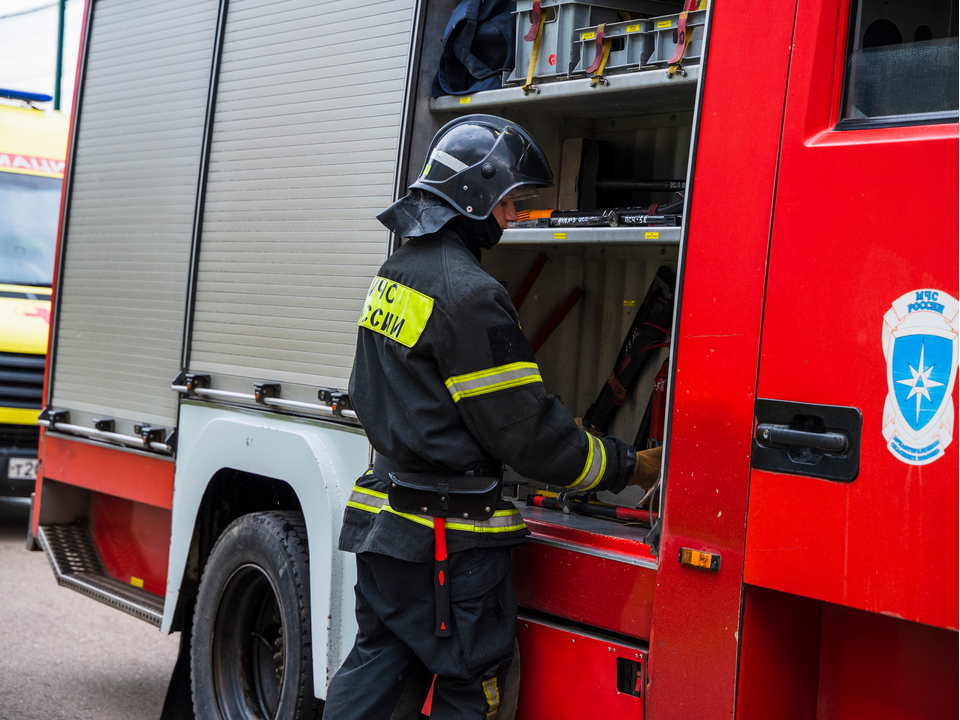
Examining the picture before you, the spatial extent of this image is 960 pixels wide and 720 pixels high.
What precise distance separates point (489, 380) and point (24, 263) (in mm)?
7184

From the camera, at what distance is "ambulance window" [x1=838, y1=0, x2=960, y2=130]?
211 centimetres

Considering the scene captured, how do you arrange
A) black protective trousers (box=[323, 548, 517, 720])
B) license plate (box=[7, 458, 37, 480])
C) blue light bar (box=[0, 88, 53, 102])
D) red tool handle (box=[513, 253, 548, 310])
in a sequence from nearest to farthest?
black protective trousers (box=[323, 548, 517, 720]) → red tool handle (box=[513, 253, 548, 310]) → license plate (box=[7, 458, 37, 480]) → blue light bar (box=[0, 88, 53, 102])

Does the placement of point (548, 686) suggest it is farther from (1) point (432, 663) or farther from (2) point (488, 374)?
(2) point (488, 374)

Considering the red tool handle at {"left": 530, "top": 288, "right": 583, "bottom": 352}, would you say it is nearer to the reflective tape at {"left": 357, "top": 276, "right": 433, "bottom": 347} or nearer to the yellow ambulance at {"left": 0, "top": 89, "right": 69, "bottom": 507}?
the reflective tape at {"left": 357, "top": 276, "right": 433, "bottom": 347}

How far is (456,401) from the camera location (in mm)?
2664

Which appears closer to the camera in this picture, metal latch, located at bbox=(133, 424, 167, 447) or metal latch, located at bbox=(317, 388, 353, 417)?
metal latch, located at bbox=(317, 388, 353, 417)

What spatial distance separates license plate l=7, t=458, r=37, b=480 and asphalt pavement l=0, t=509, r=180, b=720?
0.90m

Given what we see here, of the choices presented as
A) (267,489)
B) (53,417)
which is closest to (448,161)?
(267,489)

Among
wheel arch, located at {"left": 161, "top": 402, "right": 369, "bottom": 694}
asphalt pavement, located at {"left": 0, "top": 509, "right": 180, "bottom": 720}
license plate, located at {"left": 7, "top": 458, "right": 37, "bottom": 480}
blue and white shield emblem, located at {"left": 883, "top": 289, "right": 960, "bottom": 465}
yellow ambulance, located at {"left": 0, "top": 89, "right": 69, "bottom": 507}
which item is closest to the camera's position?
blue and white shield emblem, located at {"left": 883, "top": 289, "right": 960, "bottom": 465}

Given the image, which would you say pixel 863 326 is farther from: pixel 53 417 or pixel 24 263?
pixel 24 263

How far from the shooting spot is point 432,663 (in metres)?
2.71

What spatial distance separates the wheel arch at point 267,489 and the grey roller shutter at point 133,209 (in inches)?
14.5

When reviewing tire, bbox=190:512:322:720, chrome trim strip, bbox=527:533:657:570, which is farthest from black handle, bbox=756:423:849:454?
tire, bbox=190:512:322:720

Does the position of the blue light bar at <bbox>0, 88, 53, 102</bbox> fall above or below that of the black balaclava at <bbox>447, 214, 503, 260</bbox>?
above
